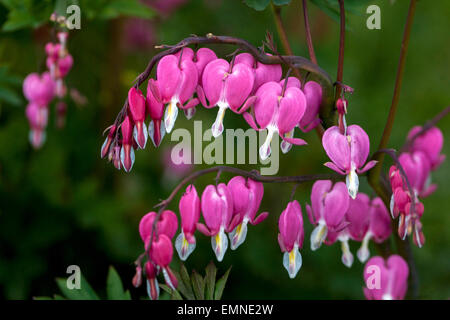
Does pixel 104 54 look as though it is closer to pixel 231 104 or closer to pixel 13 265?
pixel 13 265

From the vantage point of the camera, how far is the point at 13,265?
160 cm

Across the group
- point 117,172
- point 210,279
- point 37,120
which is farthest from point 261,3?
point 117,172

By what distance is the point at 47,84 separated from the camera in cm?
139

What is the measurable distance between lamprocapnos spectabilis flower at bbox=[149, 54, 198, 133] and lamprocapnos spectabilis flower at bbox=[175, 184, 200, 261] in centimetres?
12

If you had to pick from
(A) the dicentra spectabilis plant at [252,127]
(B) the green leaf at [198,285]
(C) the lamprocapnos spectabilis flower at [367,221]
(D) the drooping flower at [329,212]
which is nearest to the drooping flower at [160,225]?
(A) the dicentra spectabilis plant at [252,127]

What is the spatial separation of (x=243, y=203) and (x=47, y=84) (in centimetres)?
72

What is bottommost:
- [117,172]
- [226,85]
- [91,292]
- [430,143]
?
[91,292]

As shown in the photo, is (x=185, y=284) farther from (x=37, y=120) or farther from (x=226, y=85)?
(x=37, y=120)

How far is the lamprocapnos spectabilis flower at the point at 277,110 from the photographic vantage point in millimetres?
847

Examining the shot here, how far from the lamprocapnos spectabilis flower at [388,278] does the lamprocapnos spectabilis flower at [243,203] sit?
27 cm

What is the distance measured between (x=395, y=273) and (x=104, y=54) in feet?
5.00

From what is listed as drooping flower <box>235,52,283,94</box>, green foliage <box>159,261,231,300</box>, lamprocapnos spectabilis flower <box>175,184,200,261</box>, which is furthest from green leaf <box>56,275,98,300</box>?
drooping flower <box>235,52,283,94</box>

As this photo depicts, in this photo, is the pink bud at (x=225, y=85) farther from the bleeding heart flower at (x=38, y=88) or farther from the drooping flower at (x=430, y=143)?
the bleeding heart flower at (x=38, y=88)
